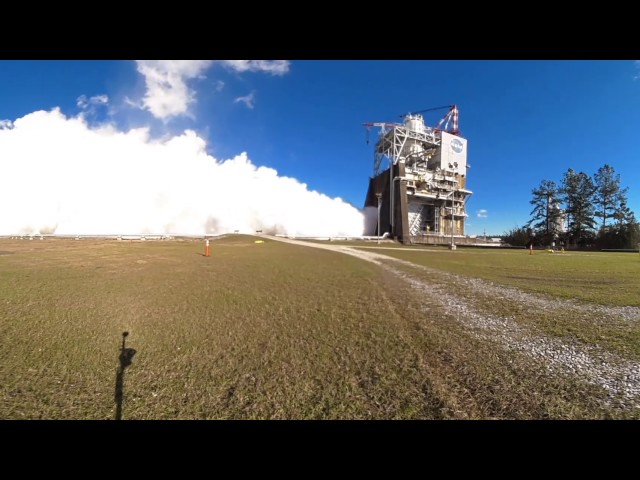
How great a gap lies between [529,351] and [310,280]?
24.8ft

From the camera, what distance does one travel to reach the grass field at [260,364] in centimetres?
291

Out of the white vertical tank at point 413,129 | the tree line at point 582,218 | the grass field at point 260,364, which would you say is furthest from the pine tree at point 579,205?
the grass field at point 260,364

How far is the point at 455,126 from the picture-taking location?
2645 inches

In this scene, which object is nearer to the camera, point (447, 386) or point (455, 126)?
point (447, 386)

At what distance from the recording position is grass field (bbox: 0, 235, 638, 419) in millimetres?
2914

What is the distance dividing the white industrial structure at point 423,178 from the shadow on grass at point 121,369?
56.4 m

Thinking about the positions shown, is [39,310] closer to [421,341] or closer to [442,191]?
[421,341]

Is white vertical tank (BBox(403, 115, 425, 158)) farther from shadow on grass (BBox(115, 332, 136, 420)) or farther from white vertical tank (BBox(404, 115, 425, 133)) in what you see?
shadow on grass (BBox(115, 332, 136, 420))

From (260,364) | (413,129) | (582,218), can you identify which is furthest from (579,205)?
(260,364)

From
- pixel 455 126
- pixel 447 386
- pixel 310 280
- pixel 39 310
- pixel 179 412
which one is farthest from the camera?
pixel 455 126
